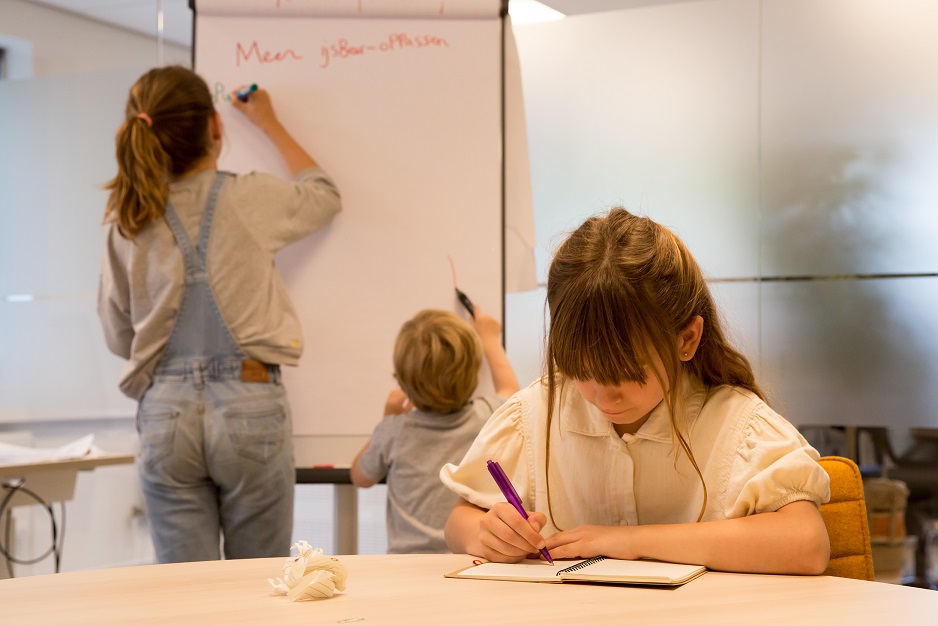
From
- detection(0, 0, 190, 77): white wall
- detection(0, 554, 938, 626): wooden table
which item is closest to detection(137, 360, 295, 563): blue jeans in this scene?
detection(0, 554, 938, 626): wooden table

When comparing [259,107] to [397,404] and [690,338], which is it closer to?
[397,404]

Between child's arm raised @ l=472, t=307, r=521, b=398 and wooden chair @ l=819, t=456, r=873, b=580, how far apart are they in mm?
1173

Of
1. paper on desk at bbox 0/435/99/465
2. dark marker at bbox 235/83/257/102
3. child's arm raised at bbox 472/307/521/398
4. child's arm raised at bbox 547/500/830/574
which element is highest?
dark marker at bbox 235/83/257/102

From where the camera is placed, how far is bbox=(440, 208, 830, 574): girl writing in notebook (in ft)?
3.55

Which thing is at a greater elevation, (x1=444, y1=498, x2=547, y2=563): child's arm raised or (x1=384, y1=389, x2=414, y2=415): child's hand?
(x1=384, y1=389, x2=414, y2=415): child's hand

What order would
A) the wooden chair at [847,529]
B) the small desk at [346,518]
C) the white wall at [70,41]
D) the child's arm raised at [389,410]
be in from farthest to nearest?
the white wall at [70,41], the small desk at [346,518], the child's arm raised at [389,410], the wooden chair at [847,529]

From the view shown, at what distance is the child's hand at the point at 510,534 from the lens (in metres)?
1.10

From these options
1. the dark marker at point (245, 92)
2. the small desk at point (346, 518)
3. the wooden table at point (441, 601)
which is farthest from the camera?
the small desk at point (346, 518)

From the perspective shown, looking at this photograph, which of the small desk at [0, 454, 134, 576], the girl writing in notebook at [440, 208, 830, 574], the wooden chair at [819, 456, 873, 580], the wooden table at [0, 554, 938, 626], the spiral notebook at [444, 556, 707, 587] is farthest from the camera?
the small desk at [0, 454, 134, 576]

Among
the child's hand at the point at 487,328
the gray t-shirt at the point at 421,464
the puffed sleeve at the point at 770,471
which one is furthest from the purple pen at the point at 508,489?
the child's hand at the point at 487,328

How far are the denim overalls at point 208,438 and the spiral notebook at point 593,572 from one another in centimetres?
111

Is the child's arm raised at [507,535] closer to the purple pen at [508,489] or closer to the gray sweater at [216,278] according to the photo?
the purple pen at [508,489]

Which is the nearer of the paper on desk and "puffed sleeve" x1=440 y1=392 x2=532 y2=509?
"puffed sleeve" x1=440 y1=392 x2=532 y2=509

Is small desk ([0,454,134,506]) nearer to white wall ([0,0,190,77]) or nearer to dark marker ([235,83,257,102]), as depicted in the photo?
dark marker ([235,83,257,102])
